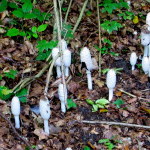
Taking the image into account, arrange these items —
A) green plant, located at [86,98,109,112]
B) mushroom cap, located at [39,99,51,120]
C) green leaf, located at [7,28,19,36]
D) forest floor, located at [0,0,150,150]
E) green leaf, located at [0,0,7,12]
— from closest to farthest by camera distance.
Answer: mushroom cap, located at [39,99,51,120]
forest floor, located at [0,0,150,150]
green plant, located at [86,98,109,112]
green leaf, located at [7,28,19,36]
green leaf, located at [0,0,7,12]

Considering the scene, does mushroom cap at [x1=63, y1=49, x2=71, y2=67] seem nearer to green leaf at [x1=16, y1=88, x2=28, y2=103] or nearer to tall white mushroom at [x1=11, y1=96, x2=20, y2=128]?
green leaf at [x1=16, y1=88, x2=28, y2=103]

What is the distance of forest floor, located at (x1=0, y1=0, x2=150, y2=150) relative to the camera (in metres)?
3.94

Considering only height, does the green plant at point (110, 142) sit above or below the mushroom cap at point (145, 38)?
below

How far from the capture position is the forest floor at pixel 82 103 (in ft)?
12.9

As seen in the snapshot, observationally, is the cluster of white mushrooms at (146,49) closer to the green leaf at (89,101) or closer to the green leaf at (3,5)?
the green leaf at (89,101)

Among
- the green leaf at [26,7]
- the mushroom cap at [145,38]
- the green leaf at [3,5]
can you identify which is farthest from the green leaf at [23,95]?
the mushroom cap at [145,38]

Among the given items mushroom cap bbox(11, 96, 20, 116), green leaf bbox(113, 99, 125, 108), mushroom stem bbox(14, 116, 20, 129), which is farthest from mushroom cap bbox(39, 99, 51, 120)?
green leaf bbox(113, 99, 125, 108)

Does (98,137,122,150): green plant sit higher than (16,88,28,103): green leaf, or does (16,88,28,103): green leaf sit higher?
(16,88,28,103): green leaf

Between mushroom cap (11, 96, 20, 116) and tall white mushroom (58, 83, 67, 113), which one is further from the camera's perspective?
tall white mushroom (58, 83, 67, 113)

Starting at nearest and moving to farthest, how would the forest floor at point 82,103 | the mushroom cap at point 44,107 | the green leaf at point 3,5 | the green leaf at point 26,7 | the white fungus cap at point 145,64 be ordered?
the mushroom cap at point 44,107
the forest floor at point 82,103
the white fungus cap at point 145,64
the green leaf at point 26,7
the green leaf at point 3,5

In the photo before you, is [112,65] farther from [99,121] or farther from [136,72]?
[99,121]

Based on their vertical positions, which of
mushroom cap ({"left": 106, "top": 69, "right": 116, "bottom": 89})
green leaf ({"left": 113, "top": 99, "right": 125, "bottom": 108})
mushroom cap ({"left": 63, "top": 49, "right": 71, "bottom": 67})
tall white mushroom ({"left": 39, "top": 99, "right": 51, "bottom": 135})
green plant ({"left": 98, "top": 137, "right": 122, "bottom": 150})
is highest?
mushroom cap ({"left": 63, "top": 49, "right": 71, "bottom": 67})

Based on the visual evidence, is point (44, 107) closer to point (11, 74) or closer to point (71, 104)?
→ point (71, 104)

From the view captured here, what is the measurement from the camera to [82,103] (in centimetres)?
452
